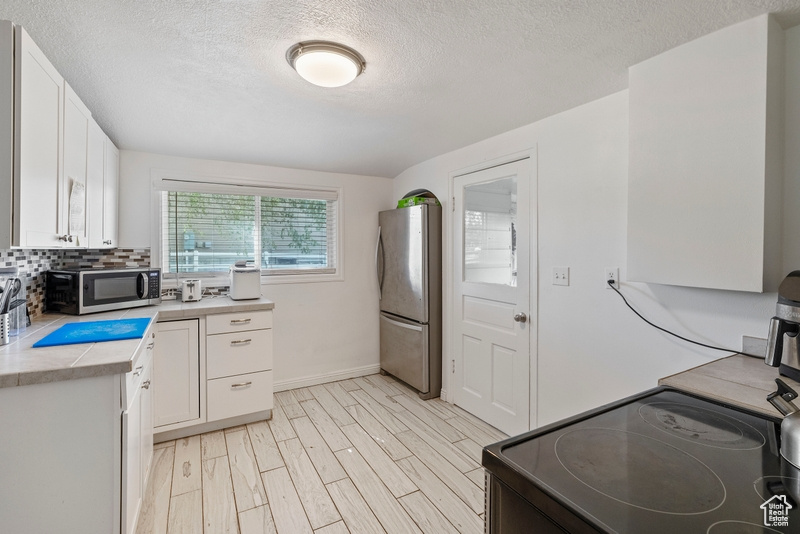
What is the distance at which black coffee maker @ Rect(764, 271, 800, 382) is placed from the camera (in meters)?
1.17

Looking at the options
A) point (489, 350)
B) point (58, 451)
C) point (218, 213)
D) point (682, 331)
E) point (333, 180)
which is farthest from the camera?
point (333, 180)

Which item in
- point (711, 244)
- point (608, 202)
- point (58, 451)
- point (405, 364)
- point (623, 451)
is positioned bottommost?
point (405, 364)

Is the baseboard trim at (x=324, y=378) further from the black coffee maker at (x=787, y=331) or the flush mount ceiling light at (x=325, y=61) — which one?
the black coffee maker at (x=787, y=331)

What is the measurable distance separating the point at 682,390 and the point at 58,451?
2200 millimetres

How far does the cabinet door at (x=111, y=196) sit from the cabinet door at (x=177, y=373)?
76 centimetres

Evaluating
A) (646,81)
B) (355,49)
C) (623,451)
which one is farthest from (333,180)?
(623,451)

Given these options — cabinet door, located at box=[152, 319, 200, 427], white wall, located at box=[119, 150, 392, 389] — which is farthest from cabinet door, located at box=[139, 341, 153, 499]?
white wall, located at box=[119, 150, 392, 389]

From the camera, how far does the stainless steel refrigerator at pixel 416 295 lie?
3.22 m

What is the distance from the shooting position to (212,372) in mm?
2680

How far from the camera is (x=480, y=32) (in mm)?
1479

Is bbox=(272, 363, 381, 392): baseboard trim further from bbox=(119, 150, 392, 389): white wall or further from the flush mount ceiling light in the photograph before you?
the flush mount ceiling light

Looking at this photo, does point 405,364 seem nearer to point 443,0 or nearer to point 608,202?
point 608,202

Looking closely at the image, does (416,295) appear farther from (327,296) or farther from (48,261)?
(48,261)

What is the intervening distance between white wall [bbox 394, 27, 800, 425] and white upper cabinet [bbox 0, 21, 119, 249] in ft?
8.13
